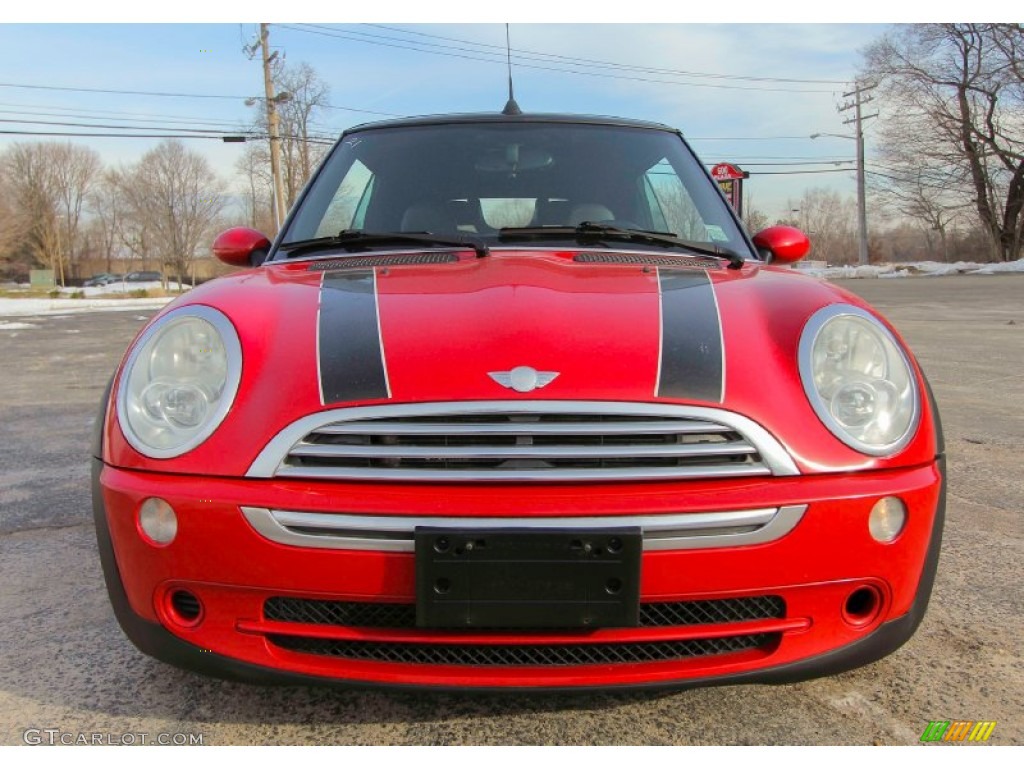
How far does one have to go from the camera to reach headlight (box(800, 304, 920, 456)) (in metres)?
1.63

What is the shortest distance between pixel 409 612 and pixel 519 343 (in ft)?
A: 1.89

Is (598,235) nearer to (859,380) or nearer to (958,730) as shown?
(859,380)

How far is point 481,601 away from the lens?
4.76 feet

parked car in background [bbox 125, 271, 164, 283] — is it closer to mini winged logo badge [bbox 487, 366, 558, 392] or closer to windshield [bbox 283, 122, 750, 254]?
windshield [bbox 283, 122, 750, 254]

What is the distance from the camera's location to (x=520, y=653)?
154 centimetres

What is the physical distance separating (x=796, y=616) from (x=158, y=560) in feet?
4.14

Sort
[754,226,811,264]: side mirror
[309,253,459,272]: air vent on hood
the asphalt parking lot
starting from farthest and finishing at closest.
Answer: [754,226,811,264]: side mirror < [309,253,459,272]: air vent on hood < the asphalt parking lot

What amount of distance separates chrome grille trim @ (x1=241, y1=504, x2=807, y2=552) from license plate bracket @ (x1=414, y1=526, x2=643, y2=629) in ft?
0.06

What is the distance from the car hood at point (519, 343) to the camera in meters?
1.57

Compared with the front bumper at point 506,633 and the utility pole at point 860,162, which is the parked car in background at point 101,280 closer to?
the utility pole at point 860,162

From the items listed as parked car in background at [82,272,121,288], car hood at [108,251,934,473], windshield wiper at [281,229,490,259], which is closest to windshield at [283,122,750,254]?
windshield wiper at [281,229,490,259]

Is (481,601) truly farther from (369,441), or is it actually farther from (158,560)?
(158,560)

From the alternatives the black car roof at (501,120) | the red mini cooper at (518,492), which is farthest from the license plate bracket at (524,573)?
the black car roof at (501,120)

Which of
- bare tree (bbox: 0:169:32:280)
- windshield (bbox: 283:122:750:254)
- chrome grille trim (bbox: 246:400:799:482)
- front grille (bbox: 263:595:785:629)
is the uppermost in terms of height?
bare tree (bbox: 0:169:32:280)
